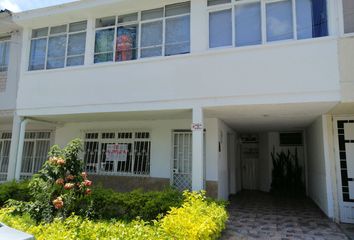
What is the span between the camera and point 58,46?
10.6 m

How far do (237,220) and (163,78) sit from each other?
4661mm

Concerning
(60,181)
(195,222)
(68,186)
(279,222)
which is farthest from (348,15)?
(60,181)

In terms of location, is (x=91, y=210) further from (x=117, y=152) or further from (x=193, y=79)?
(x=193, y=79)

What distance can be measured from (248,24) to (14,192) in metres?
8.77

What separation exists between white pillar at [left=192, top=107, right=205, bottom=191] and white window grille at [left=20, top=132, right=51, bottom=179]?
25.3 ft

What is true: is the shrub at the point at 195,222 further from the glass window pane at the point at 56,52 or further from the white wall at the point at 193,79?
the glass window pane at the point at 56,52

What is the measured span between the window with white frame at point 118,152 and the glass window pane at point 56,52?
309cm

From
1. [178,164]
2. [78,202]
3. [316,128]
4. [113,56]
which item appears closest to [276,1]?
[316,128]

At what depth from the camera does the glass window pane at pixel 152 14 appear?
30.3 feet

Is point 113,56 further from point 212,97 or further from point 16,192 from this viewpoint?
point 16,192

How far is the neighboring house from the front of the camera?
24.1 feet

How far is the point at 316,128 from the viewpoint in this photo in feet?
32.7

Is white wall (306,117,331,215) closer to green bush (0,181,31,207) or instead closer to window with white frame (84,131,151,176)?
window with white frame (84,131,151,176)

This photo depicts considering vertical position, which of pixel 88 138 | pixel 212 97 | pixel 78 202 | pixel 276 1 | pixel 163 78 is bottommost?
pixel 78 202
